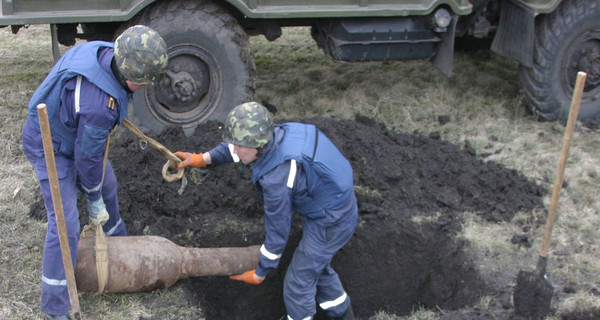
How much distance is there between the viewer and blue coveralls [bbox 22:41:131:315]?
3.73 metres

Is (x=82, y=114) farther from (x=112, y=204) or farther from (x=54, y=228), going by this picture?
(x=112, y=204)

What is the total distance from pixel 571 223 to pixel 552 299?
1.05 m

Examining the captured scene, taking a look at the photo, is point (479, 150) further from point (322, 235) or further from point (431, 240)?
point (322, 235)

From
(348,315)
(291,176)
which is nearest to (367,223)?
(348,315)

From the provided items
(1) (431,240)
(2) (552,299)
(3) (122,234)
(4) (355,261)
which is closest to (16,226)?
(3) (122,234)

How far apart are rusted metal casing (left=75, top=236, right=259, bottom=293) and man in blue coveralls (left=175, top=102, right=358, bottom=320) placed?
207mm

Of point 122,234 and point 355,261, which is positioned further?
point 355,261

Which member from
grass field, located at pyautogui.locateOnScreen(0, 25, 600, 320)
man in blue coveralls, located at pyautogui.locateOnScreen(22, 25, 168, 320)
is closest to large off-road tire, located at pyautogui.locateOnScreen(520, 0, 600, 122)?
grass field, located at pyautogui.locateOnScreen(0, 25, 600, 320)

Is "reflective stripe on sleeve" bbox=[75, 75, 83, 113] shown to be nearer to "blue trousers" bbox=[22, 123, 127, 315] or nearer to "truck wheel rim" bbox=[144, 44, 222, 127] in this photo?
"blue trousers" bbox=[22, 123, 127, 315]

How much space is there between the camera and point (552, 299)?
450 cm

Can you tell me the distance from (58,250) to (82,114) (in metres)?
0.93

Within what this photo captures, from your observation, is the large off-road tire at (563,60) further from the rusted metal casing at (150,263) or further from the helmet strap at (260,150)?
the helmet strap at (260,150)

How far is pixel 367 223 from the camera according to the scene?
5.23m

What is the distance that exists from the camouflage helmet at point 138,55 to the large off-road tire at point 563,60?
15.2 ft
